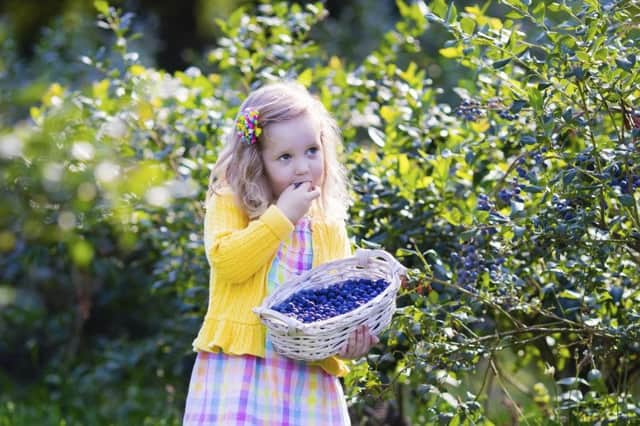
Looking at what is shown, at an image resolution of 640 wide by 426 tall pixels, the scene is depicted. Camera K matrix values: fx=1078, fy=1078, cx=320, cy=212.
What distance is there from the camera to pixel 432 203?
11.2 feet

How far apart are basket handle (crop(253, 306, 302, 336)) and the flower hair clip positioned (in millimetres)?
480

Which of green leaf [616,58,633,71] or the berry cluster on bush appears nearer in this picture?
green leaf [616,58,633,71]

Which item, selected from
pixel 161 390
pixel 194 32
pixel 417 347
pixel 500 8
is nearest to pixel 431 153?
pixel 417 347

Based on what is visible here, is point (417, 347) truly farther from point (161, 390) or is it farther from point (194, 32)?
point (194, 32)

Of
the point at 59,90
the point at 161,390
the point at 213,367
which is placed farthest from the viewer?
the point at 161,390

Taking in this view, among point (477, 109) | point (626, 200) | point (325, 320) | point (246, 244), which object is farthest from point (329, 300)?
point (477, 109)

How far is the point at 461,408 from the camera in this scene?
110 inches

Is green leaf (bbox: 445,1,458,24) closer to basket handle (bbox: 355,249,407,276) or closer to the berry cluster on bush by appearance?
the berry cluster on bush

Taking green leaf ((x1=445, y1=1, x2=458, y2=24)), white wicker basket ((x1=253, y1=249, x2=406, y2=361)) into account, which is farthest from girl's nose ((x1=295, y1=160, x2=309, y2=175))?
green leaf ((x1=445, y1=1, x2=458, y2=24))

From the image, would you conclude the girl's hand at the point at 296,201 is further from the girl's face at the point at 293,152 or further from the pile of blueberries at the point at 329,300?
the pile of blueberries at the point at 329,300

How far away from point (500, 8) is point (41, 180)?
702 cm

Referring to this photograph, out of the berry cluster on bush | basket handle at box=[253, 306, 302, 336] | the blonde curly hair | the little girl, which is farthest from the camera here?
the berry cluster on bush

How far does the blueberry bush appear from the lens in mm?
2584

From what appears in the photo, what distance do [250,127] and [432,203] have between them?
92cm
